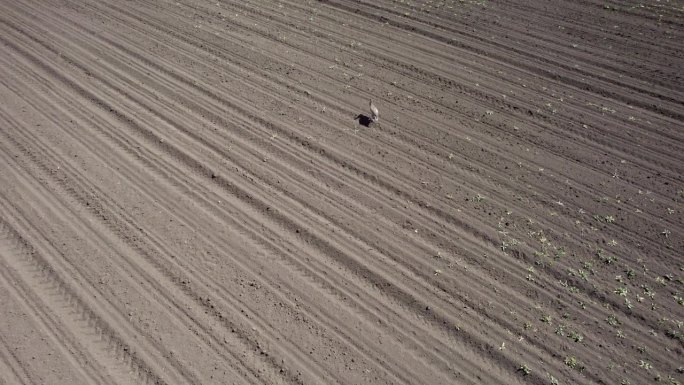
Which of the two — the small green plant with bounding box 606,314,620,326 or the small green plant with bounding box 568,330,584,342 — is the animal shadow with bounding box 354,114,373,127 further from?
the small green plant with bounding box 606,314,620,326

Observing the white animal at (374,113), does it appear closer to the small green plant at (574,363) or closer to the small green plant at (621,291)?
the small green plant at (621,291)

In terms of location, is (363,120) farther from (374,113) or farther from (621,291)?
(621,291)

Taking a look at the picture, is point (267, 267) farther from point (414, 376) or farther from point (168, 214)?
point (414, 376)

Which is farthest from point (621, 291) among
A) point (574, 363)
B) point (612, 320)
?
point (574, 363)

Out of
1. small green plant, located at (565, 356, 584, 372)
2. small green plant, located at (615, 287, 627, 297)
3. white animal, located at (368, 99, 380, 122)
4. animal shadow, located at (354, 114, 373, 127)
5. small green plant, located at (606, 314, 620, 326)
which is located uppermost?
A: white animal, located at (368, 99, 380, 122)

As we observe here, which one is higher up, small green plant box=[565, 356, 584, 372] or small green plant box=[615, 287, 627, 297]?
small green plant box=[615, 287, 627, 297]

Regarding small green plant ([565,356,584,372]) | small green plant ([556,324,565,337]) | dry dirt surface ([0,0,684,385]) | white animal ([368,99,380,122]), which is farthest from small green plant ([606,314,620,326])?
white animal ([368,99,380,122])

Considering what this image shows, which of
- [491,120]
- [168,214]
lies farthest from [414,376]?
[491,120]
